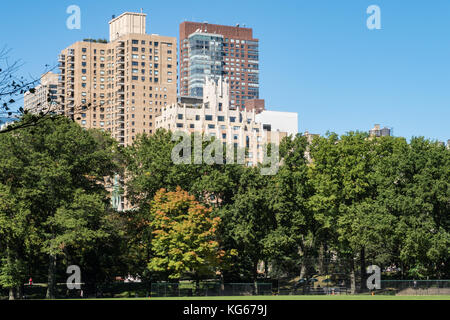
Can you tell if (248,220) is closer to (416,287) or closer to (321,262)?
(321,262)

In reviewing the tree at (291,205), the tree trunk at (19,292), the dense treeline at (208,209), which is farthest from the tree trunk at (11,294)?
the tree at (291,205)

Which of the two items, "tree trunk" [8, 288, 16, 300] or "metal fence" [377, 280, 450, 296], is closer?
"metal fence" [377, 280, 450, 296]

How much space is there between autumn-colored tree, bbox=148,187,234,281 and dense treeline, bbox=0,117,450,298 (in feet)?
0.52

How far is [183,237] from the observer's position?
7644cm

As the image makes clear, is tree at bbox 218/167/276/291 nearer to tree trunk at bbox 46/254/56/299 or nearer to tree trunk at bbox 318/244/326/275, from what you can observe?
tree trunk at bbox 318/244/326/275

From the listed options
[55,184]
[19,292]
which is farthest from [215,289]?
[19,292]

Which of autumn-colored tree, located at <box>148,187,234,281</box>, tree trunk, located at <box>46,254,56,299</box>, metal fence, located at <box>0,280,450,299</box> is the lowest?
metal fence, located at <box>0,280,450,299</box>

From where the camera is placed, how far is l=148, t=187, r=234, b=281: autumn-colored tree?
2985 inches

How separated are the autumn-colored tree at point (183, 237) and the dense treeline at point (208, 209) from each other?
16 cm

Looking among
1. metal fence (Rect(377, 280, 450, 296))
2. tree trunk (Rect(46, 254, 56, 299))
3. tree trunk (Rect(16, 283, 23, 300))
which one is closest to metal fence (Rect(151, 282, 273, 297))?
tree trunk (Rect(46, 254, 56, 299))

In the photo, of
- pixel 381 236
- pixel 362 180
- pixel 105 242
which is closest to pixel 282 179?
pixel 362 180

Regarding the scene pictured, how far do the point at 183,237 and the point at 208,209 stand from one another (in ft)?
16.8
